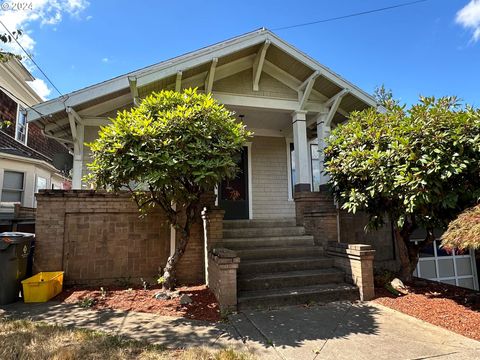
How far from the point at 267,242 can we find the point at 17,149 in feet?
35.5

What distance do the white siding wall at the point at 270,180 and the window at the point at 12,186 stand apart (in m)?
8.99

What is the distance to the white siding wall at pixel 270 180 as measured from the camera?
347 inches

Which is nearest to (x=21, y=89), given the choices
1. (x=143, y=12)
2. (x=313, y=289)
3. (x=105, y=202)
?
(x=143, y=12)

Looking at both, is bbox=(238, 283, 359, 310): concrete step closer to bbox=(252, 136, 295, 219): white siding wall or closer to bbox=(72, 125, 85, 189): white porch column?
bbox=(252, 136, 295, 219): white siding wall

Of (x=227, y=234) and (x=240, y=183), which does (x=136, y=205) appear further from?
(x=240, y=183)

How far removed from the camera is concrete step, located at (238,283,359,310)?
467cm

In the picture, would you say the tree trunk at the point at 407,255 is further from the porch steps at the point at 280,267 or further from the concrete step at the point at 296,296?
the concrete step at the point at 296,296

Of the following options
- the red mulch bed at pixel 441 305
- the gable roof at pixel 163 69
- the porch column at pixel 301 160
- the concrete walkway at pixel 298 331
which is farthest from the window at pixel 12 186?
the red mulch bed at pixel 441 305

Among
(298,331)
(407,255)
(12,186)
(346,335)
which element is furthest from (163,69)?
(12,186)

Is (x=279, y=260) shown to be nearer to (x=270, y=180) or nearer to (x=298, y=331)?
(x=298, y=331)

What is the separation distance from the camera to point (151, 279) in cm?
613

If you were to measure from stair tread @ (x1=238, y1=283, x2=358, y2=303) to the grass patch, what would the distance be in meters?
1.56

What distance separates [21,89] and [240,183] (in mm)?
10608

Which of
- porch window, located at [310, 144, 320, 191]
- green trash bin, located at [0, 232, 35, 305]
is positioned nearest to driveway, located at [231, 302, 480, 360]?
green trash bin, located at [0, 232, 35, 305]
